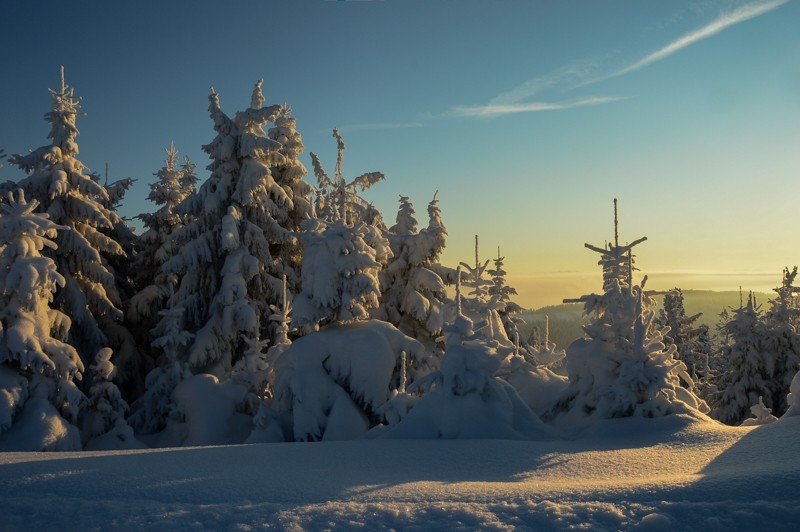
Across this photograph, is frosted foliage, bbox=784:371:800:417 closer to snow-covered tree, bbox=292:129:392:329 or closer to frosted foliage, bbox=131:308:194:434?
snow-covered tree, bbox=292:129:392:329

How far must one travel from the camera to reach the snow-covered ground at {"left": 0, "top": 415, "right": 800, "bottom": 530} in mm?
5691

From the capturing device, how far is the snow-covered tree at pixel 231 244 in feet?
72.2

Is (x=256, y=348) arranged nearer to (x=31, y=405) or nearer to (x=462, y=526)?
(x=31, y=405)

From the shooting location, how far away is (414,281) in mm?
22859

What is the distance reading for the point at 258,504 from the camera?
6301 mm

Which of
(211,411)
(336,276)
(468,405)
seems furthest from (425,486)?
(211,411)

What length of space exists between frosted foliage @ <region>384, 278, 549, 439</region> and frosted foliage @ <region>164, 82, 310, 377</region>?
11136 mm

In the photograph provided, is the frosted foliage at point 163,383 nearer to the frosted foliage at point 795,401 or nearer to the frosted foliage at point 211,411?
the frosted foliage at point 211,411

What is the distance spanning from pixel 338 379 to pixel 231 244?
8.75 metres

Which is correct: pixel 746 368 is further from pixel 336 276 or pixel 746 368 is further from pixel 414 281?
pixel 336 276

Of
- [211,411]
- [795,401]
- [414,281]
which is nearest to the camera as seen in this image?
[795,401]

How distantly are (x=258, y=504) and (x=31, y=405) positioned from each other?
1412 centimetres

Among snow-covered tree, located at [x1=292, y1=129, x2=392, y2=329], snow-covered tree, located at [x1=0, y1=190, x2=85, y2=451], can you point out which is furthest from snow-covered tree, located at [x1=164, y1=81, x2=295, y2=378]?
snow-covered tree, located at [x1=292, y1=129, x2=392, y2=329]

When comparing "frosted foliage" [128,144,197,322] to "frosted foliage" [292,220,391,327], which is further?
"frosted foliage" [128,144,197,322]
